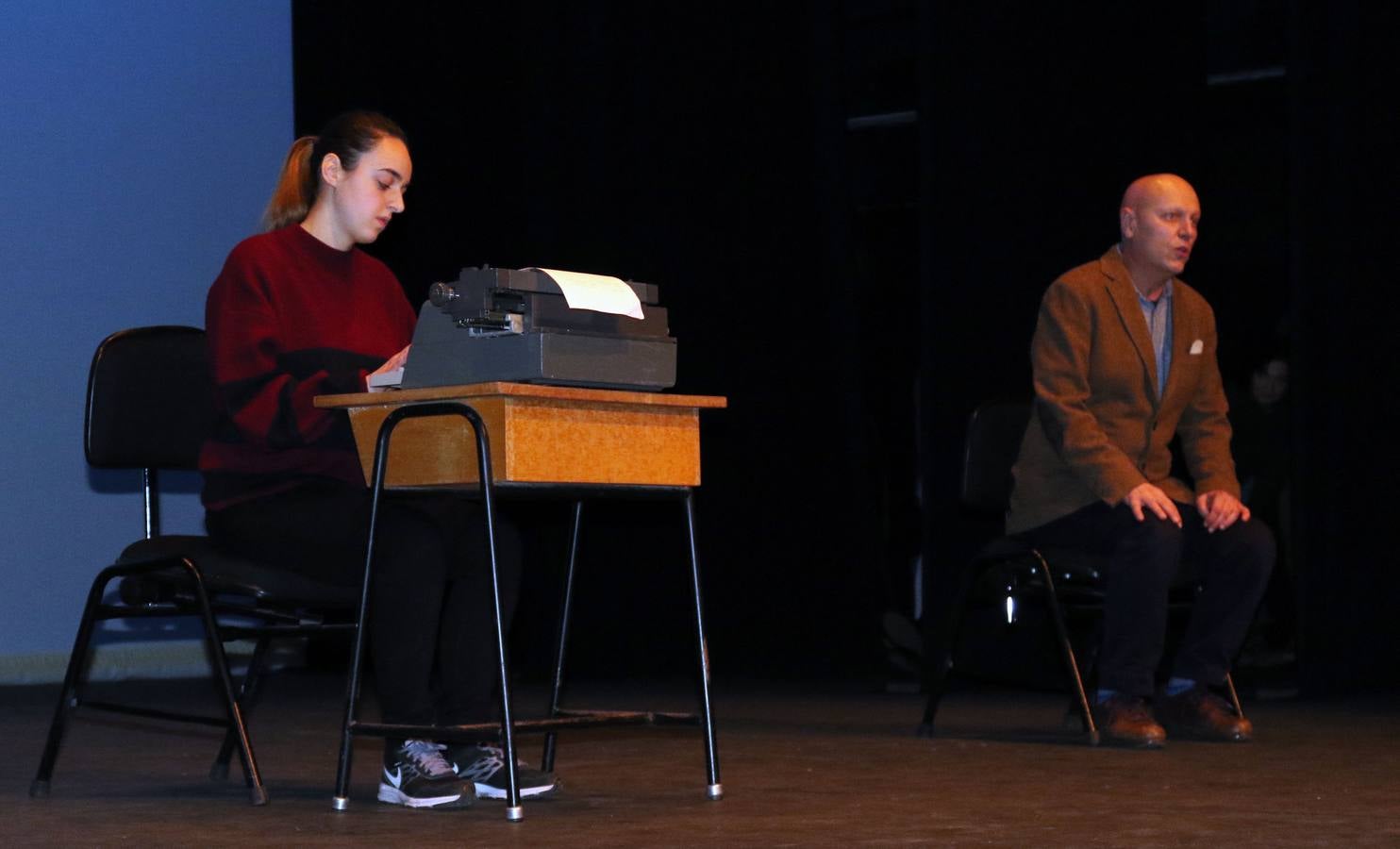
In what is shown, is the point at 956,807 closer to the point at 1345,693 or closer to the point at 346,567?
the point at 346,567

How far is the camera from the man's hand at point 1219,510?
12.0ft

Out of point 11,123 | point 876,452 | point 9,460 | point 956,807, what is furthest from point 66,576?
point 956,807

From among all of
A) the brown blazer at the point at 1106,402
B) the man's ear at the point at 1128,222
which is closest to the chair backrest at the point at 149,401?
the brown blazer at the point at 1106,402

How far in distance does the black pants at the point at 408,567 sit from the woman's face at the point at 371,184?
0.45m

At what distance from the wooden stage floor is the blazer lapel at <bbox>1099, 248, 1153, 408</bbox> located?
779 millimetres

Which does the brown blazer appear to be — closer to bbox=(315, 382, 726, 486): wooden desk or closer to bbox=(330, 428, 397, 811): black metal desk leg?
bbox=(315, 382, 726, 486): wooden desk

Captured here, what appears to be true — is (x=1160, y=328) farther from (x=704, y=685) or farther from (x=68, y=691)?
Answer: (x=68, y=691)

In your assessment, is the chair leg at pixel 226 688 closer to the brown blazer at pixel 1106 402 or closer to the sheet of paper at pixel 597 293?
the sheet of paper at pixel 597 293

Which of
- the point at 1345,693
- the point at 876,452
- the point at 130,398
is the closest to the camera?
the point at 130,398

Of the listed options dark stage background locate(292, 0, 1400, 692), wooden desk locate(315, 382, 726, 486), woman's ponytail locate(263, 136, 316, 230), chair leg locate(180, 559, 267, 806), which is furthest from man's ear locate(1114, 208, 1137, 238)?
chair leg locate(180, 559, 267, 806)

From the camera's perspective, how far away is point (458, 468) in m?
2.60

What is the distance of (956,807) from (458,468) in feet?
2.92

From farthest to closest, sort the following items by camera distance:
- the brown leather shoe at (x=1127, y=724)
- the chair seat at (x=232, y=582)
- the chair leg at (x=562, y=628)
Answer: the brown leather shoe at (x=1127, y=724) < the chair leg at (x=562, y=628) < the chair seat at (x=232, y=582)

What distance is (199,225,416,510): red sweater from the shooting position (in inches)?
108
